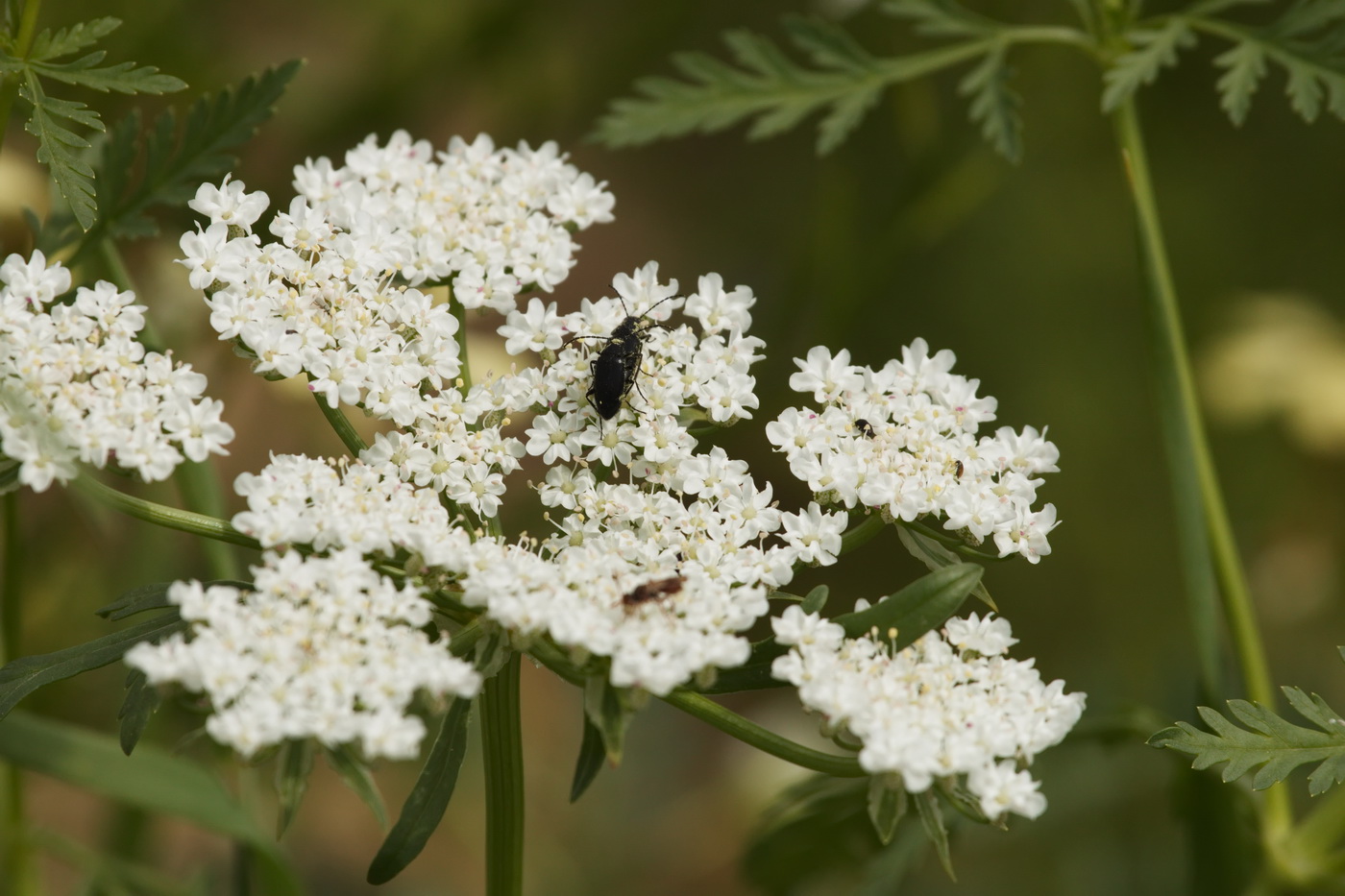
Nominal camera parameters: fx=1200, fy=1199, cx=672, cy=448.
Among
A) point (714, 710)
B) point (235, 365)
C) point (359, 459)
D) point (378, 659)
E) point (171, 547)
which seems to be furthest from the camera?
point (235, 365)

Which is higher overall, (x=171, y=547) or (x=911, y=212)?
(x=911, y=212)

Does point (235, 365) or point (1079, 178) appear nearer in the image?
point (235, 365)

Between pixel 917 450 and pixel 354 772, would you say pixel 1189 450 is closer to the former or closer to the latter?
pixel 917 450

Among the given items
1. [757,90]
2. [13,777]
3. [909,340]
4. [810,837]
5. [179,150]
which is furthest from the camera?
[909,340]

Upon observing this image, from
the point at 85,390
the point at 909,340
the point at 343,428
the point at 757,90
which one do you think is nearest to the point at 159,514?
the point at 85,390

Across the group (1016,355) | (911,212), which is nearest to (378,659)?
(911,212)

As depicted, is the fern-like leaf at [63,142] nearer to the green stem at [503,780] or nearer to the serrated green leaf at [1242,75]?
the green stem at [503,780]

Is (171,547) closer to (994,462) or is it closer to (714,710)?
(714,710)
